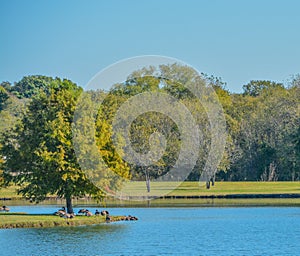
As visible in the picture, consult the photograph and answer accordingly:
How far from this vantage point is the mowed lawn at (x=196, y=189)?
9088 centimetres

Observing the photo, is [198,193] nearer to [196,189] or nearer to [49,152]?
[196,189]

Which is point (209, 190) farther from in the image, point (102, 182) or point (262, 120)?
point (102, 182)

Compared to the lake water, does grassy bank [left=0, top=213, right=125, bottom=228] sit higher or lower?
higher

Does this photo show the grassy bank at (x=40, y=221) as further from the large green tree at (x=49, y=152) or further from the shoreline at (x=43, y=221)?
the large green tree at (x=49, y=152)

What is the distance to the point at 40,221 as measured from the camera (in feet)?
161

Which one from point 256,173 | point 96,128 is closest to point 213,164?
point 256,173

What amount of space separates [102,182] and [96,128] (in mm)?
4015

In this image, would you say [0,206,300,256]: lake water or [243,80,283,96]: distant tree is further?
[243,80,283,96]: distant tree

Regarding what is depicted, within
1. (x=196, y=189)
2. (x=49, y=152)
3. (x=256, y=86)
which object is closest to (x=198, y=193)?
(x=196, y=189)

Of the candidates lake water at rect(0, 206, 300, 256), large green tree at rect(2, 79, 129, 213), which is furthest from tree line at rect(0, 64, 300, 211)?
lake water at rect(0, 206, 300, 256)

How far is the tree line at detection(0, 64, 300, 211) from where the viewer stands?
55.1 m

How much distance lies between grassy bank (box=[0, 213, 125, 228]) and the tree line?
2.48 metres

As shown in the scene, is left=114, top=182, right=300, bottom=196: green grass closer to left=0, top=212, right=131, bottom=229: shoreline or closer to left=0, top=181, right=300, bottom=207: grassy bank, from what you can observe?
left=0, top=181, right=300, bottom=207: grassy bank

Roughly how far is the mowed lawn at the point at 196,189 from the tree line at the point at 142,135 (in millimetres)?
1857
